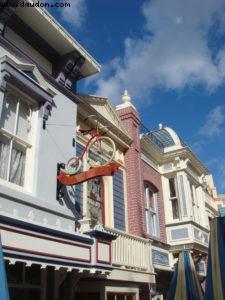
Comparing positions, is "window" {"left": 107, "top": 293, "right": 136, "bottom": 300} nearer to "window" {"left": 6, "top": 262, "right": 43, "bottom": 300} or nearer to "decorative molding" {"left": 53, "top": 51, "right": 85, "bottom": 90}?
"window" {"left": 6, "top": 262, "right": 43, "bottom": 300}

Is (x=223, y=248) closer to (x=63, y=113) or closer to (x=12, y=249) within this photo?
(x=12, y=249)

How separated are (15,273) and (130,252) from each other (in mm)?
3932

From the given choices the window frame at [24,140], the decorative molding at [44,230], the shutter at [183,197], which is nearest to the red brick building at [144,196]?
the shutter at [183,197]

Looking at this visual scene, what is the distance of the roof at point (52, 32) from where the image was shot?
315 inches

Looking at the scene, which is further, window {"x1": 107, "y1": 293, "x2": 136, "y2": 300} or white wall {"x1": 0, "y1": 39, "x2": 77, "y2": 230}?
window {"x1": 107, "y1": 293, "x2": 136, "y2": 300}

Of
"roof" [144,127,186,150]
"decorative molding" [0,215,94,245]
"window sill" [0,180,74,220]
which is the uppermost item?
"roof" [144,127,186,150]

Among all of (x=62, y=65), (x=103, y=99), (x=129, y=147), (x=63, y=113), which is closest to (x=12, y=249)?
(x=63, y=113)

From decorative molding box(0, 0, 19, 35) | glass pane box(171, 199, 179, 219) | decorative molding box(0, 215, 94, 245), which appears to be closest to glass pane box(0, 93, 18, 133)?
decorative molding box(0, 0, 19, 35)

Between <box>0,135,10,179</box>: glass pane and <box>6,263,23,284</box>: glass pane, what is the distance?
5.38 ft

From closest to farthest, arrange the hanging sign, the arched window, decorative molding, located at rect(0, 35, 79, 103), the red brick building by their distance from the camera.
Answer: decorative molding, located at rect(0, 35, 79, 103) < the hanging sign < the red brick building < the arched window

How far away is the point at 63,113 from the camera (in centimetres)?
890

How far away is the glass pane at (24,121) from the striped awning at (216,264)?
4052 mm

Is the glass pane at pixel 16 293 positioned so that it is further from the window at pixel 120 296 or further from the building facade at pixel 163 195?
the building facade at pixel 163 195

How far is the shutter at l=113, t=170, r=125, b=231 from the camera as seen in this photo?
1130 centimetres
